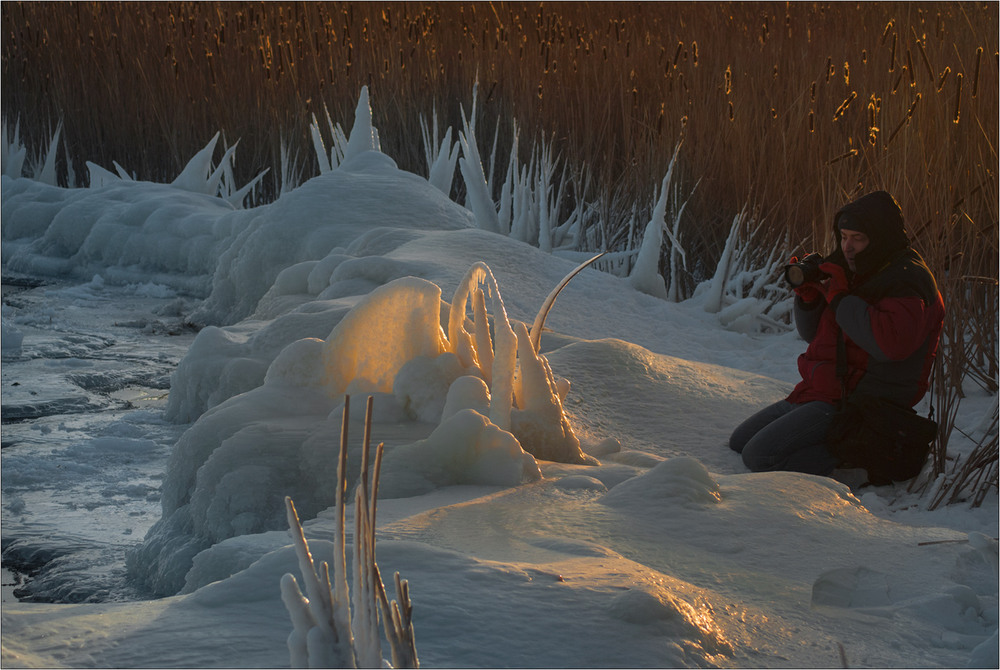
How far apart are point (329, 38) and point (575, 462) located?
24.7 feet

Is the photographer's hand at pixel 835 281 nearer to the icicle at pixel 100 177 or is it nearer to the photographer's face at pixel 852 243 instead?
the photographer's face at pixel 852 243

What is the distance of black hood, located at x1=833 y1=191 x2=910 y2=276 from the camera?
3.56m

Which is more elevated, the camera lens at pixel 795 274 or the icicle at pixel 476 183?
the icicle at pixel 476 183

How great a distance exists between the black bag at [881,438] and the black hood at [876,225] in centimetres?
48

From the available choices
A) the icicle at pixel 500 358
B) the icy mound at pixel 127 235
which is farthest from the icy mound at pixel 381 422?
the icy mound at pixel 127 235

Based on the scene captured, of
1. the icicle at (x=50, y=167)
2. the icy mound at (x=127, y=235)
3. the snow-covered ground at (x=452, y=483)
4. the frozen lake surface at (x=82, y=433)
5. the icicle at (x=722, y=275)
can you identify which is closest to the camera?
the snow-covered ground at (x=452, y=483)

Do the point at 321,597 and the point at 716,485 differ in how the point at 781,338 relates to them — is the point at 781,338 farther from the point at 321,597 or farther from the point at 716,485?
the point at 321,597

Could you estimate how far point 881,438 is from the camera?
368 centimetres

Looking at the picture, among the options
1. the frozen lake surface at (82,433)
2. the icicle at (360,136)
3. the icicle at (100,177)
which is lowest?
the frozen lake surface at (82,433)

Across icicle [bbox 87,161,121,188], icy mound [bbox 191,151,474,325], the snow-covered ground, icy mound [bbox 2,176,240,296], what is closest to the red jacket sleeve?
the snow-covered ground

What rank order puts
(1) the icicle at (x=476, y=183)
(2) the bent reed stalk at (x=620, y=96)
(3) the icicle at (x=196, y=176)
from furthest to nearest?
1. (3) the icicle at (x=196, y=176)
2. (1) the icicle at (x=476, y=183)
3. (2) the bent reed stalk at (x=620, y=96)

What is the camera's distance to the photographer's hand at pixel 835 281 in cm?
364

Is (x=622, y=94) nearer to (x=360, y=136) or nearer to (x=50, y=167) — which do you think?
(x=360, y=136)

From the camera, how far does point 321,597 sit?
1246 millimetres
